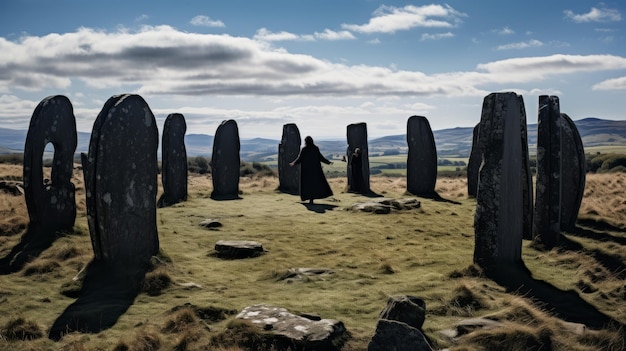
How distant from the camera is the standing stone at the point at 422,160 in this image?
24344 mm

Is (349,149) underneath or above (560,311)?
above

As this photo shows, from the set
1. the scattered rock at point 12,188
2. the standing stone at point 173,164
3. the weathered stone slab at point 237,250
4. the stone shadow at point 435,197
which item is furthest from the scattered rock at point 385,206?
the scattered rock at point 12,188

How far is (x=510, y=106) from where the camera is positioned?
1064 cm

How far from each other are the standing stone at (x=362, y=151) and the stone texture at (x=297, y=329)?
58.2 ft

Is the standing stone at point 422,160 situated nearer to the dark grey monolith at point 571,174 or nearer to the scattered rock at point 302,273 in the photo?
the dark grey monolith at point 571,174

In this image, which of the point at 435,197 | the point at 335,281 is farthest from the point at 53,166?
the point at 435,197

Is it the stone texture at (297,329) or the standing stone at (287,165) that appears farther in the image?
the standing stone at (287,165)

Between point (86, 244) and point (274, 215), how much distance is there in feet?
21.7

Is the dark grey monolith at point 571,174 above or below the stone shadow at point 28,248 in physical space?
above

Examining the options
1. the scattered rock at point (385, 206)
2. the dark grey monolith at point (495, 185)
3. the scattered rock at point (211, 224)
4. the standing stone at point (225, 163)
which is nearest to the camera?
the dark grey monolith at point (495, 185)

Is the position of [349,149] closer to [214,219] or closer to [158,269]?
[214,219]

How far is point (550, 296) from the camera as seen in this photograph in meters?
9.21

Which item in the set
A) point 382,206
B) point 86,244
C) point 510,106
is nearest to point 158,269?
point 86,244

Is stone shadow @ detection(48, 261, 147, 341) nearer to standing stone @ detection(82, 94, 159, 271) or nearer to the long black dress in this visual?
standing stone @ detection(82, 94, 159, 271)
